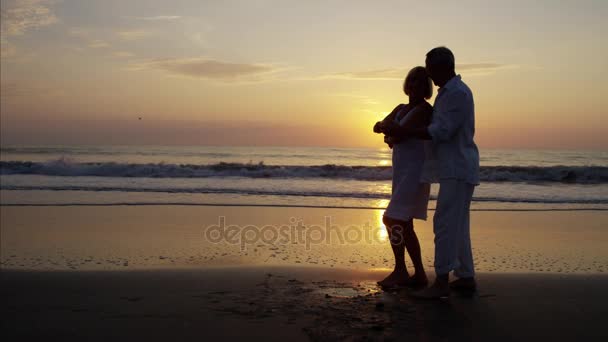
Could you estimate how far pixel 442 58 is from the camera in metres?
3.64

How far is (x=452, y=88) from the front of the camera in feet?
11.8

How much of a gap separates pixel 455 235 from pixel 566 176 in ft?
65.8

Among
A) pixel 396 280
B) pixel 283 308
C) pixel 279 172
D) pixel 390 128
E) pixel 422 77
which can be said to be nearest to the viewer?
pixel 283 308

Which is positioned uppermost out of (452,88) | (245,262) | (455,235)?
(452,88)

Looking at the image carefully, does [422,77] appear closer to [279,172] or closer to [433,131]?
[433,131]

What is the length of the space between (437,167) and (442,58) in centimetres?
78

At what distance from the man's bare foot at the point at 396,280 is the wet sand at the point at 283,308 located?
124 millimetres

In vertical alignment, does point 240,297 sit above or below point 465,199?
below

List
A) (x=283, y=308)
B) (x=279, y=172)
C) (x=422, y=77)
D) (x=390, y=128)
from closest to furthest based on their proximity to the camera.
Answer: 1. (x=283, y=308)
2. (x=390, y=128)
3. (x=422, y=77)
4. (x=279, y=172)

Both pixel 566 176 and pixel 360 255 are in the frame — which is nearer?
pixel 360 255

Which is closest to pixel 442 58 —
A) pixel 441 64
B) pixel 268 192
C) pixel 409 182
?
pixel 441 64

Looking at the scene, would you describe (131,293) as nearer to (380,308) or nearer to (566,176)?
(380,308)

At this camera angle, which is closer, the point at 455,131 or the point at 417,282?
the point at 455,131

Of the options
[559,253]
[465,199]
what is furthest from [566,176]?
[465,199]
